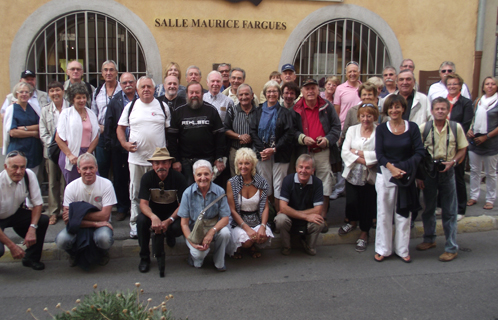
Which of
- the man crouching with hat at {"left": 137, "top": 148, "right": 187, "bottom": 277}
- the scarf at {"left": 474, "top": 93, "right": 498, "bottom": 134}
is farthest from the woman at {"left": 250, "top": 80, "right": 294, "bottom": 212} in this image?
the scarf at {"left": 474, "top": 93, "right": 498, "bottom": 134}

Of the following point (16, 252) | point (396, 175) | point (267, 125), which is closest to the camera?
point (16, 252)

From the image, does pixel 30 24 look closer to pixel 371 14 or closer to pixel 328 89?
pixel 328 89

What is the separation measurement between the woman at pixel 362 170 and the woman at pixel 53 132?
3.96 metres

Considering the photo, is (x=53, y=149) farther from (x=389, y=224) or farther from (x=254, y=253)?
(x=389, y=224)

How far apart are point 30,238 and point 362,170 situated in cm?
400

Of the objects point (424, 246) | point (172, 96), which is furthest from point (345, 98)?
point (172, 96)

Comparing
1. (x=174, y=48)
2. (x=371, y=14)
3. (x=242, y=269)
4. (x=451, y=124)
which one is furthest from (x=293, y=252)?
(x=371, y=14)

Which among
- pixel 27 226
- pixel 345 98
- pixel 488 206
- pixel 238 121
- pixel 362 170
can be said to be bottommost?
pixel 488 206

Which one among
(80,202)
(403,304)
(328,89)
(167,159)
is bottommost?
(403,304)

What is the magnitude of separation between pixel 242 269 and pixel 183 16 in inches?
199

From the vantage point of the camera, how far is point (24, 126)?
6.02 metres

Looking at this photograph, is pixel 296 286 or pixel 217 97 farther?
pixel 217 97

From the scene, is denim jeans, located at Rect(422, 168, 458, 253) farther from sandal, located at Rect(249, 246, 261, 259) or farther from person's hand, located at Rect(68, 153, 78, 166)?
person's hand, located at Rect(68, 153, 78, 166)

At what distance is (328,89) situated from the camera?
7.32m
